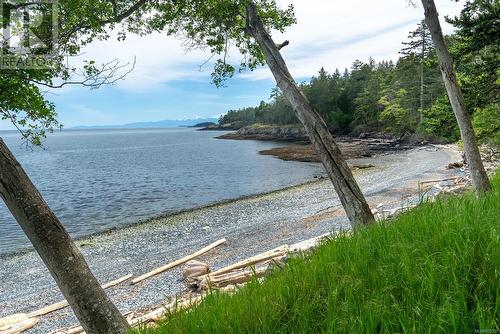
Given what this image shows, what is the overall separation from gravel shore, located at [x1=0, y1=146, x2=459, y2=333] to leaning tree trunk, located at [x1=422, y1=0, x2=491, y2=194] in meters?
4.02

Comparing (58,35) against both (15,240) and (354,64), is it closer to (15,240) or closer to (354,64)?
(15,240)

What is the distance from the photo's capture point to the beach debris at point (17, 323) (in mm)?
8837

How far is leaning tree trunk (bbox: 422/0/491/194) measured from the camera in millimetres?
7160

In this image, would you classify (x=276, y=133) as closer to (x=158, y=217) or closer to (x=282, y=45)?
(x=158, y=217)

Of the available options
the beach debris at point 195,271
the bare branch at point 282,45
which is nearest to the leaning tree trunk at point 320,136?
the bare branch at point 282,45

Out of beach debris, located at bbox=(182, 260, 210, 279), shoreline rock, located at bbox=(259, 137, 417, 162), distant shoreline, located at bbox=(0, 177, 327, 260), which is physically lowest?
distant shoreline, located at bbox=(0, 177, 327, 260)

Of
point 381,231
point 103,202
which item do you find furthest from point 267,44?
point 103,202

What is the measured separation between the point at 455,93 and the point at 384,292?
671 centimetres

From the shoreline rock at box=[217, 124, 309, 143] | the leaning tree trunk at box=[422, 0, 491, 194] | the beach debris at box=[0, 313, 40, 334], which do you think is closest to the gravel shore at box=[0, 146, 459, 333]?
the beach debris at box=[0, 313, 40, 334]

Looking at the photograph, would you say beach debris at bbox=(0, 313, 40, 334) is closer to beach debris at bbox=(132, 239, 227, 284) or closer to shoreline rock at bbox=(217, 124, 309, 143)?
beach debris at bbox=(132, 239, 227, 284)

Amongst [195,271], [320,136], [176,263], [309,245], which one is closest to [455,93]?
[320,136]

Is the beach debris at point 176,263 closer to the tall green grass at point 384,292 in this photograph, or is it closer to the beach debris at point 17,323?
the beach debris at point 17,323

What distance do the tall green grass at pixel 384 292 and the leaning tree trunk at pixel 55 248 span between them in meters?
1.56

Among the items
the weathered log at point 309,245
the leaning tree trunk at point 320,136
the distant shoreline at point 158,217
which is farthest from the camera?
the distant shoreline at point 158,217
